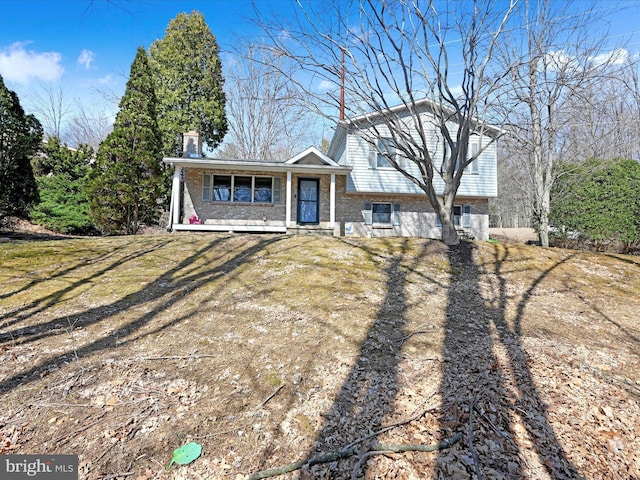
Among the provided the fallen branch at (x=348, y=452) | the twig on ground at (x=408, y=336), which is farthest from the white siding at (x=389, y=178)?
the fallen branch at (x=348, y=452)

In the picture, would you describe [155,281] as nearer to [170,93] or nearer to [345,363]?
[345,363]

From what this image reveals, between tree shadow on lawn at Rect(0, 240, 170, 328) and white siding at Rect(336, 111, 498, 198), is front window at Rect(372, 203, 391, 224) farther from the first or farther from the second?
tree shadow on lawn at Rect(0, 240, 170, 328)

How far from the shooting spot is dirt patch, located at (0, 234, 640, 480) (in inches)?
82.0

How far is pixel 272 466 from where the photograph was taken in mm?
1972

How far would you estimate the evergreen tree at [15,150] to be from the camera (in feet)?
27.6

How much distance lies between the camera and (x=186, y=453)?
6.73 ft

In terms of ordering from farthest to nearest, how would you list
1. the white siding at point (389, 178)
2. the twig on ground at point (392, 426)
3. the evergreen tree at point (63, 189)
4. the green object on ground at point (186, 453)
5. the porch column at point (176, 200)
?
1. the white siding at point (389, 178)
2. the evergreen tree at point (63, 189)
3. the porch column at point (176, 200)
4. the twig on ground at point (392, 426)
5. the green object on ground at point (186, 453)

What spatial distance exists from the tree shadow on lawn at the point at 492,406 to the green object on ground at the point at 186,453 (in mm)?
1451

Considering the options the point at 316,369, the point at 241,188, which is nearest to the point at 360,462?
the point at 316,369

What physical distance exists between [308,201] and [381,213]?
315 cm

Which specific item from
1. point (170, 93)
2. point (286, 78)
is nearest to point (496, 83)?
point (286, 78)

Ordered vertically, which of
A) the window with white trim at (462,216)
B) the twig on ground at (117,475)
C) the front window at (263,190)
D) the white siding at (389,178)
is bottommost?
the twig on ground at (117,475)

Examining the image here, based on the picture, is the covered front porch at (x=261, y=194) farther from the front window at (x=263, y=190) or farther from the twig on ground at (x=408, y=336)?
the twig on ground at (x=408, y=336)

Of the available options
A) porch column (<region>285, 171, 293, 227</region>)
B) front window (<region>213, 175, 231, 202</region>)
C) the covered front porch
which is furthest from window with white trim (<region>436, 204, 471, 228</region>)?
front window (<region>213, 175, 231, 202</region>)
